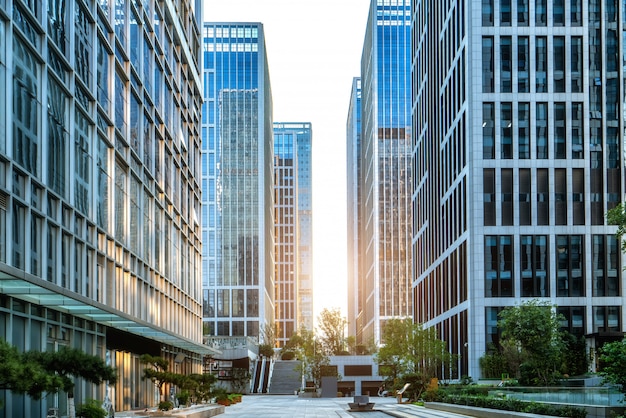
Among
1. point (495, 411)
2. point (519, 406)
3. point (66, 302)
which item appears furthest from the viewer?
point (495, 411)

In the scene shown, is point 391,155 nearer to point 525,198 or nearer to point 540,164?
point 540,164

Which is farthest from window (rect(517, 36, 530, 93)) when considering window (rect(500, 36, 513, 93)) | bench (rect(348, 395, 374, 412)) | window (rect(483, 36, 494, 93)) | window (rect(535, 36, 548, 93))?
bench (rect(348, 395, 374, 412))

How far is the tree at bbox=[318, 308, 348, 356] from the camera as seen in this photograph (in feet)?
388

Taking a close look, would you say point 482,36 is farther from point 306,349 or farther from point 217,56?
point 217,56

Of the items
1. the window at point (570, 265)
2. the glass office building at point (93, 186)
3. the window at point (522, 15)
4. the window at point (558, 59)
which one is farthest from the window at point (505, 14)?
the glass office building at point (93, 186)

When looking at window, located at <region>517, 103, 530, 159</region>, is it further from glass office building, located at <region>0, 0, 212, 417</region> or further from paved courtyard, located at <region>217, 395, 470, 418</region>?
glass office building, located at <region>0, 0, 212, 417</region>

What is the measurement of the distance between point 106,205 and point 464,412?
20.1 meters

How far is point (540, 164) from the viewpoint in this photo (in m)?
66.3

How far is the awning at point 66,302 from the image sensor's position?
22656 mm

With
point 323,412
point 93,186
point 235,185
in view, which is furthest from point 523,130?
point 235,185

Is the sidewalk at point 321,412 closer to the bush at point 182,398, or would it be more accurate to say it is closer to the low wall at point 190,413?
the low wall at point 190,413

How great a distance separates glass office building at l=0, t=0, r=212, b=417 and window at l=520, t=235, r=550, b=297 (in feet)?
81.5

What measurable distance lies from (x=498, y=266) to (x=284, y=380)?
58658mm

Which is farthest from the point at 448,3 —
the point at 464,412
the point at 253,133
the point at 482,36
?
the point at 253,133
